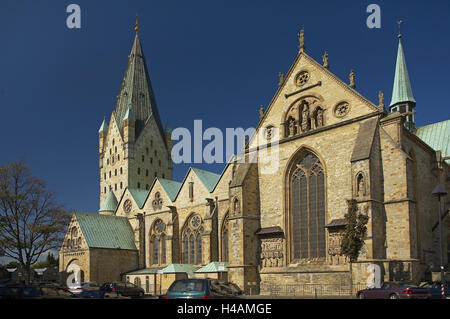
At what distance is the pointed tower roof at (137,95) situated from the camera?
7431cm

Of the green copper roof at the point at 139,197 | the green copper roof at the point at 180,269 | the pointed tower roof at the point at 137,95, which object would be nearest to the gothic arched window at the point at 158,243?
the green copper roof at the point at 139,197

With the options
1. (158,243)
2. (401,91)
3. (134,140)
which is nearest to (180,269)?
(158,243)

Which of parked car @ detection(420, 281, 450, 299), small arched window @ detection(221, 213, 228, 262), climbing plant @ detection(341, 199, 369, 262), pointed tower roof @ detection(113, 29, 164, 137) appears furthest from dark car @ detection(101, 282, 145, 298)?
pointed tower roof @ detection(113, 29, 164, 137)

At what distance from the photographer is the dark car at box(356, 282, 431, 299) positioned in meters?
19.3

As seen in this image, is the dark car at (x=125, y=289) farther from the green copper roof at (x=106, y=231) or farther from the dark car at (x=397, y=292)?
the dark car at (x=397, y=292)

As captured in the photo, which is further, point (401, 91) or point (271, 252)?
point (401, 91)

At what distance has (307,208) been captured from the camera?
3103cm

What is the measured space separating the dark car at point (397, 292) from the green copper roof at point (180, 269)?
71.0ft

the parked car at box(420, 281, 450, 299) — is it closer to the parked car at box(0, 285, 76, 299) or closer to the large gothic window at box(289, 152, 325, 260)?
the large gothic window at box(289, 152, 325, 260)

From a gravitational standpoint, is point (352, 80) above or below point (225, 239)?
above

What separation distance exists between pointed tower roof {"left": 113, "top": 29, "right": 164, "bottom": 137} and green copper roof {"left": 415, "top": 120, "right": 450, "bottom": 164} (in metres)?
44.2

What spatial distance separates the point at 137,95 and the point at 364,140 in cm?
5415

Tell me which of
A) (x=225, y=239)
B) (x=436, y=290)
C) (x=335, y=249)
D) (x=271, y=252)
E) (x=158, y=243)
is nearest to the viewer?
(x=436, y=290)

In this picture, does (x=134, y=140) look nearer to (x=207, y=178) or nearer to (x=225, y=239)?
(x=207, y=178)
